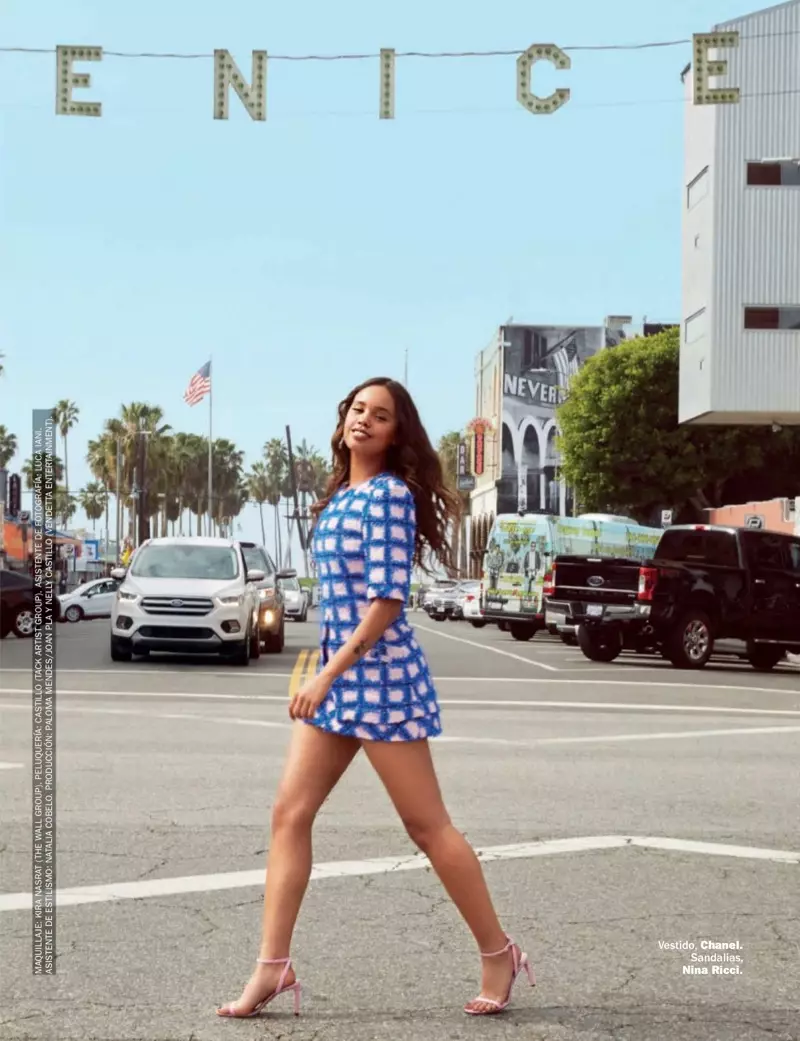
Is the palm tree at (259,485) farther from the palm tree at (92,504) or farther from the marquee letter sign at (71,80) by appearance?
the marquee letter sign at (71,80)

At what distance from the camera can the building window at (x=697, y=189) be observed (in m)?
43.1

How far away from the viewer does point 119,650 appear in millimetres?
25922

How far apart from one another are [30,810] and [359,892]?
2972 millimetres

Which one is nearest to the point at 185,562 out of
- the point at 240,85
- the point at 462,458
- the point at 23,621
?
the point at 240,85

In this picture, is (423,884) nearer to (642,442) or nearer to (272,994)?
(272,994)

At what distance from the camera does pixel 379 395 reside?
17.3 ft

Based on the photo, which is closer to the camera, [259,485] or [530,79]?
[530,79]

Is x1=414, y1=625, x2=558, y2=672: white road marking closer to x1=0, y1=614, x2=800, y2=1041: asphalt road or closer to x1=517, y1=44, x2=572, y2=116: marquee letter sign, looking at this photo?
x1=517, y1=44, x2=572, y2=116: marquee letter sign

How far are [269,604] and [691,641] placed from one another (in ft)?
24.8

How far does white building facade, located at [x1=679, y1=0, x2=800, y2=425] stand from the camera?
137 feet

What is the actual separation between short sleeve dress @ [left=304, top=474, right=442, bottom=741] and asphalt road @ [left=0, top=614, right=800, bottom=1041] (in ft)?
2.90

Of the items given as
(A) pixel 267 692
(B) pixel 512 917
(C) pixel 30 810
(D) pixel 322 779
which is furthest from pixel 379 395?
(A) pixel 267 692

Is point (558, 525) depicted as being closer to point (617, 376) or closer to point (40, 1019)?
point (617, 376)

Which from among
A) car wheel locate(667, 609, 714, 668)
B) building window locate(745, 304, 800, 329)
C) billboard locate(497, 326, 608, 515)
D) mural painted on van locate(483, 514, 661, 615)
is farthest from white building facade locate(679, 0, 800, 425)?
billboard locate(497, 326, 608, 515)
